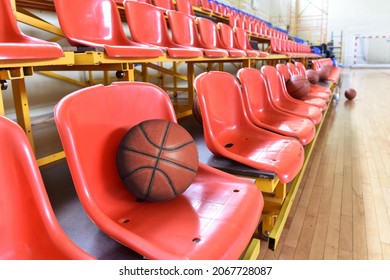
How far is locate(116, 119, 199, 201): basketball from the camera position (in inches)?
35.9

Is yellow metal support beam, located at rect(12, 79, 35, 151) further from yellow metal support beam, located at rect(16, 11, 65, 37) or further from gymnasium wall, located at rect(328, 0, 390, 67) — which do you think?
gymnasium wall, located at rect(328, 0, 390, 67)

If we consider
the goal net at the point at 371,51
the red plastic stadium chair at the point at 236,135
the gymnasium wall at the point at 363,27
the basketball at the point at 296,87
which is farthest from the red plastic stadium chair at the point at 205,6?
the goal net at the point at 371,51

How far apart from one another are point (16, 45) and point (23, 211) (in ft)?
1.89

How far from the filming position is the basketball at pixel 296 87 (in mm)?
3150

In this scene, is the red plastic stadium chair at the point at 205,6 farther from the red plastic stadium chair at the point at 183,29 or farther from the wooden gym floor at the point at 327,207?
the wooden gym floor at the point at 327,207

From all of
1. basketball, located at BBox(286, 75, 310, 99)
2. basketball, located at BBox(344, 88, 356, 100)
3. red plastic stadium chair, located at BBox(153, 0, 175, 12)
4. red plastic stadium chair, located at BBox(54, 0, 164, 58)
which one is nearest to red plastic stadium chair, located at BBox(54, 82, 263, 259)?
red plastic stadium chair, located at BBox(54, 0, 164, 58)

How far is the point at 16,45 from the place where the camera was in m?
1.02

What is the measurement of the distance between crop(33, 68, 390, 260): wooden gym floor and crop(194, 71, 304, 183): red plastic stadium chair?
37cm

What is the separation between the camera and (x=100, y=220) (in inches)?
31.5

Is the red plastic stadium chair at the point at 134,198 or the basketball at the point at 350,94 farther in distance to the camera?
the basketball at the point at 350,94

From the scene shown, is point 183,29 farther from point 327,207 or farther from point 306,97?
point 327,207

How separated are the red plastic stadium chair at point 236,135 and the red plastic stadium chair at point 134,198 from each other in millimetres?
267

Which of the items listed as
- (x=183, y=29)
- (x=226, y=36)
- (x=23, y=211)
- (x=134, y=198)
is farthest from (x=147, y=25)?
(x=23, y=211)

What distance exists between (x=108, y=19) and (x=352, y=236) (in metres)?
1.90
